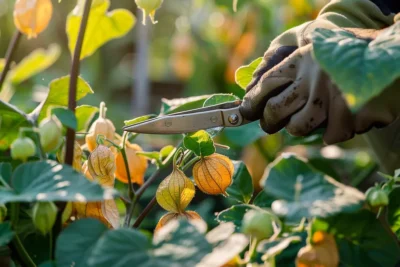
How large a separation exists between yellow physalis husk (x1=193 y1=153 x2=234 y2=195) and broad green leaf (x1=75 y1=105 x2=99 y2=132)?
20 cm

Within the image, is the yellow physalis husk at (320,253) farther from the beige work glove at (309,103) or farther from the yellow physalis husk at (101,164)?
the yellow physalis husk at (101,164)

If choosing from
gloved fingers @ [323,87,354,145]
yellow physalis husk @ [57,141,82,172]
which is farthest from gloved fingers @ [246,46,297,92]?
yellow physalis husk @ [57,141,82,172]

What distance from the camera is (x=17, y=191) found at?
0.63 m

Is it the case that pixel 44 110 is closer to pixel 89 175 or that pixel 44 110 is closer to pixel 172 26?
pixel 89 175

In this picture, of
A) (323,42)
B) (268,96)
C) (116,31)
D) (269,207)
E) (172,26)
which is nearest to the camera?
(323,42)

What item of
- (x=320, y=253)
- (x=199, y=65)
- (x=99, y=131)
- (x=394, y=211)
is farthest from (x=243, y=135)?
(x=199, y=65)

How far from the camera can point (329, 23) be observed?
2.60 feet

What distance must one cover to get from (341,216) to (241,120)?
19cm

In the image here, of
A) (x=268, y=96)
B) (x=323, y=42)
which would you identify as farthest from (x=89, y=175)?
(x=323, y=42)

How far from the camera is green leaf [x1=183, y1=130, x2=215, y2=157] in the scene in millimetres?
791

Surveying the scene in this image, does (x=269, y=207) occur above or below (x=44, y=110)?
below

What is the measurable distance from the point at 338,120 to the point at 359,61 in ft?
0.43

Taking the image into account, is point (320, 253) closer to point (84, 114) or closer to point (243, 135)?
point (84, 114)

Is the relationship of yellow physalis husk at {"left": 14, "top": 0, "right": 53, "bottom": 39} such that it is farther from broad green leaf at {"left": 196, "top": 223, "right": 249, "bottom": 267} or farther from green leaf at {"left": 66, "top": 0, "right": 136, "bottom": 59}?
broad green leaf at {"left": 196, "top": 223, "right": 249, "bottom": 267}
